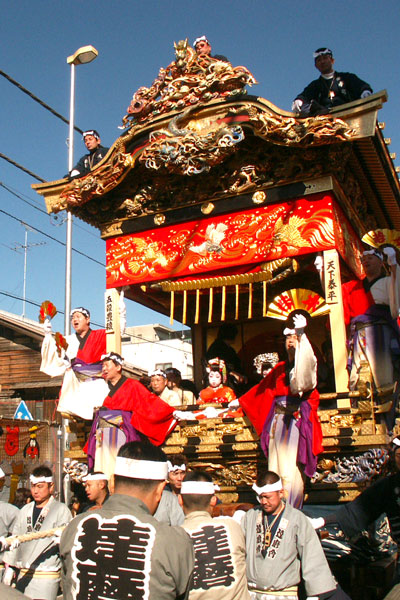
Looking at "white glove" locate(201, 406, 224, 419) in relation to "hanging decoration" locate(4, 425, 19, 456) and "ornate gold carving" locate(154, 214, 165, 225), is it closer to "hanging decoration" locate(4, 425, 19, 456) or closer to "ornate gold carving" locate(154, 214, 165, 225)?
"ornate gold carving" locate(154, 214, 165, 225)

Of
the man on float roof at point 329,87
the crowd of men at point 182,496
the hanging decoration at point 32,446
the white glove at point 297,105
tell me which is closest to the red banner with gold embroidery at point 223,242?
the crowd of men at point 182,496

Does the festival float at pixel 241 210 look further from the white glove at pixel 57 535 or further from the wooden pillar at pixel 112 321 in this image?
the white glove at pixel 57 535

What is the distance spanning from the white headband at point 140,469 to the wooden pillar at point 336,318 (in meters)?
3.87

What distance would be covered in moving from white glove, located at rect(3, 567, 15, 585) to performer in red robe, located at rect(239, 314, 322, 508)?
2.39m

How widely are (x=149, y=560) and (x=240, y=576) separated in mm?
1252

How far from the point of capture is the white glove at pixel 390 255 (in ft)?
20.9

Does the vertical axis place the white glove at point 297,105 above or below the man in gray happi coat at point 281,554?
above

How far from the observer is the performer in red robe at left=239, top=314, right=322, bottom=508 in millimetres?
5203

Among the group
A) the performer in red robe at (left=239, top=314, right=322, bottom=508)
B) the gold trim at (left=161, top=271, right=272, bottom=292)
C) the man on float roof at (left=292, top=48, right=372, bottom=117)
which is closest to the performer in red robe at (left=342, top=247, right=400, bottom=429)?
the performer in red robe at (left=239, top=314, right=322, bottom=508)

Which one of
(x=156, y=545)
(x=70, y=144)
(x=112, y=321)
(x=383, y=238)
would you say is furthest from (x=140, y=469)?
(x=70, y=144)

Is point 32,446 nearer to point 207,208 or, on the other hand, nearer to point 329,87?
point 207,208

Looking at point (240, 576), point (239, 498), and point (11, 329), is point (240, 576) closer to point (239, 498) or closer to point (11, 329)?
point (239, 498)

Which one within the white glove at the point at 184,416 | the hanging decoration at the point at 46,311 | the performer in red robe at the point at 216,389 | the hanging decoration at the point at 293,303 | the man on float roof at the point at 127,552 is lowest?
the man on float roof at the point at 127,552

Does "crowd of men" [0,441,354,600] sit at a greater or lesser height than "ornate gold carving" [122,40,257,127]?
lesser
